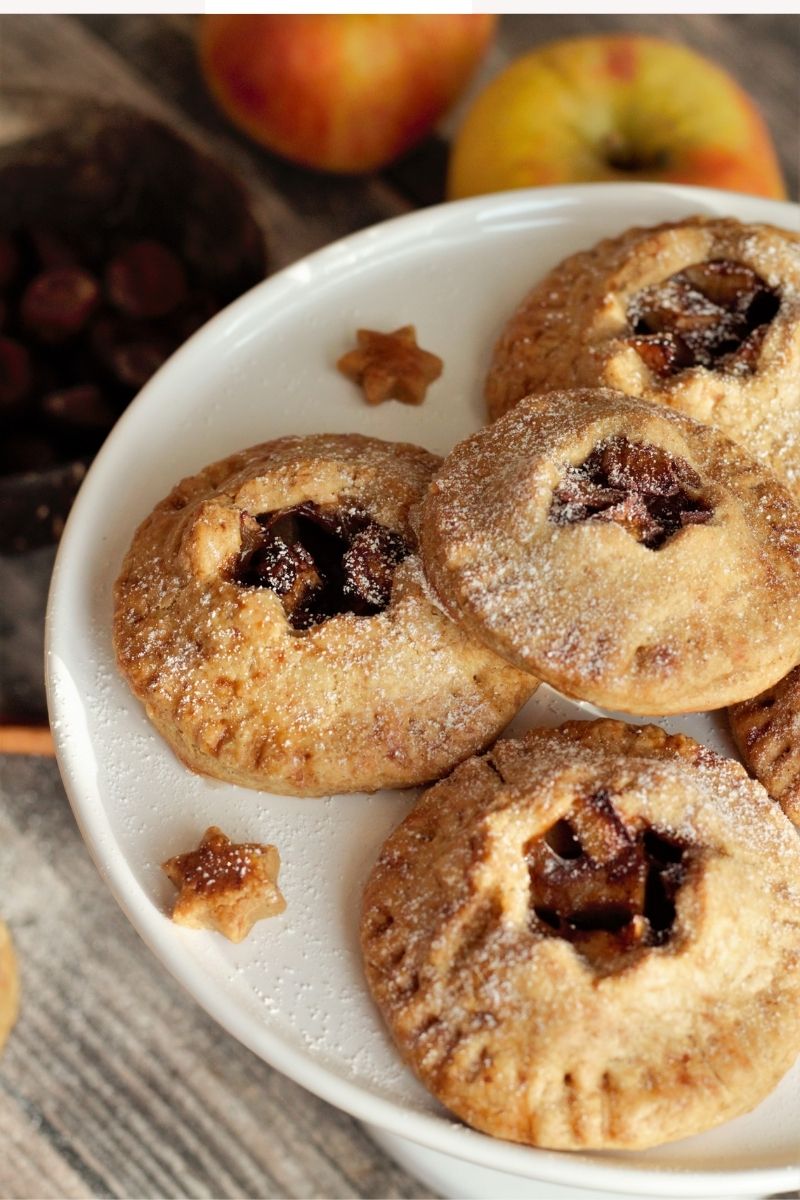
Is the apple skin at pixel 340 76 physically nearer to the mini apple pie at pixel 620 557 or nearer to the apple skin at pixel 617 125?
the apple skin at pixel 617 125

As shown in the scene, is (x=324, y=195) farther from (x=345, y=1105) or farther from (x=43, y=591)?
(x=345, y=1105)

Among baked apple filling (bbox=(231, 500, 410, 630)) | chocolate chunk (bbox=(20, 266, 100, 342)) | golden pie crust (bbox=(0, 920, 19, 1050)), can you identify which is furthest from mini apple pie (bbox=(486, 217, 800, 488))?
golden pie crust (bbox=(0, 920, 19, 1050))

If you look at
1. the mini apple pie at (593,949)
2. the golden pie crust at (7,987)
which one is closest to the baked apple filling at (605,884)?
the mini apple pie at (593,949)

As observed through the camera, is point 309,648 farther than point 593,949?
Yes

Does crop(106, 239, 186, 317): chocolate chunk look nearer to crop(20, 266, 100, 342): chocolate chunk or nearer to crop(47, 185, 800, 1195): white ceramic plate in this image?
crop(20, 266, 100, 342): chocolate chunk

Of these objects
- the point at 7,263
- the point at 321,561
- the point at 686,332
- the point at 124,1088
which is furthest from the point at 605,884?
the point at 7,263

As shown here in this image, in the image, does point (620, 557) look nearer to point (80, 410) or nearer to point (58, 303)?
point (80, 410)

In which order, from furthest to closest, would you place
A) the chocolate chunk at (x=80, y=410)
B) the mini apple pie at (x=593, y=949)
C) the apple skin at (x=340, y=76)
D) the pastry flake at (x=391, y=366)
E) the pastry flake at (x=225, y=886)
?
the apple skin at (x=340, y=76) < the chocolate chunk at (x=80, y=410) < the pastry flake at (x=391, y=366) < the pastry flake at (x=225, y=886) < the mini apple pie at (x=593, y=949)
